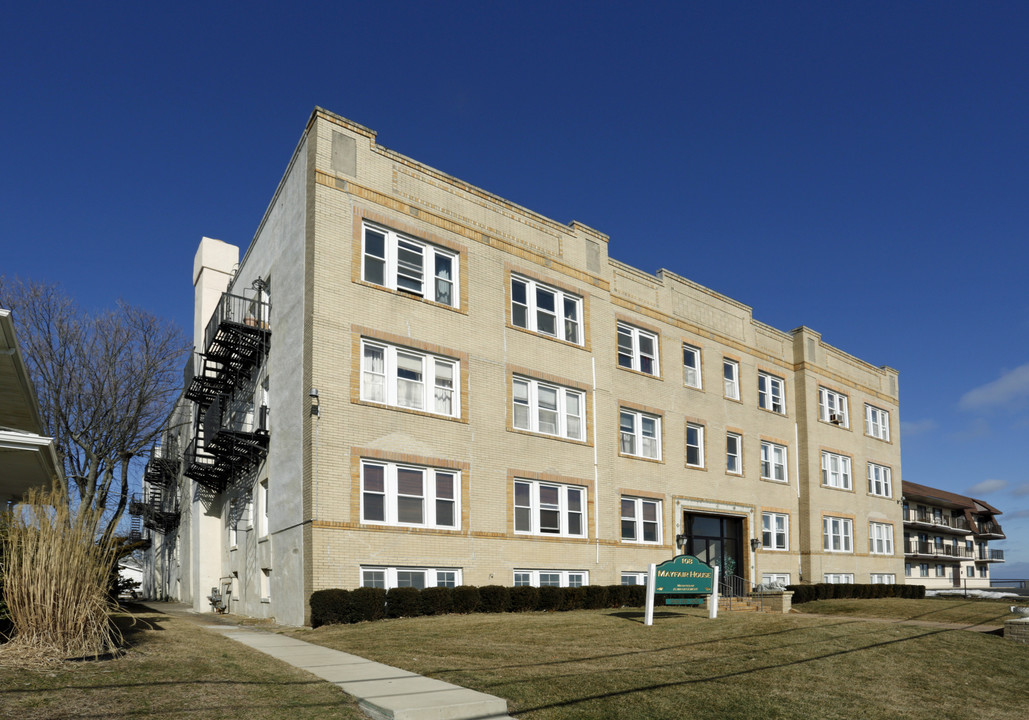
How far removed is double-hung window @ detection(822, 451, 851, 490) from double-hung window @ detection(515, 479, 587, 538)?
17.7 m

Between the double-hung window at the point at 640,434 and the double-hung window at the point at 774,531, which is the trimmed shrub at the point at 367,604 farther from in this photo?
the double-hung window at the point at 774,531

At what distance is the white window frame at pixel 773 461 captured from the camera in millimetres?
36844

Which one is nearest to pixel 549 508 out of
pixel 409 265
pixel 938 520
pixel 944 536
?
pixel 409 265

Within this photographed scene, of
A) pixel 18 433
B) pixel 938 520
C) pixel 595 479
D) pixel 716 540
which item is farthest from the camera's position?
pixel 938 520

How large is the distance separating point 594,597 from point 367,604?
7626 millimetres

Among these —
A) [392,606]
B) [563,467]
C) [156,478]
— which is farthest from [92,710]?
[156,478]

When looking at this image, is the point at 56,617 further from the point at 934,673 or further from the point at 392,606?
the point at 934,673

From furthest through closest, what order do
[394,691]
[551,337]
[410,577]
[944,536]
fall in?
[944,536], [551,337], [410,577], [394,691]

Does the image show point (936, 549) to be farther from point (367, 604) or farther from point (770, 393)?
point (367, 604)

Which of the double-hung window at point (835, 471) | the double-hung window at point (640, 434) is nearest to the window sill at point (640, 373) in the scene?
the double-hung window at point (640, 434)

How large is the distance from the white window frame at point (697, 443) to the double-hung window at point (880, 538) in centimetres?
1560

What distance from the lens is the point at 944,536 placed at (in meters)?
83.5

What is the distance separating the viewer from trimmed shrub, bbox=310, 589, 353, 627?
1947cm

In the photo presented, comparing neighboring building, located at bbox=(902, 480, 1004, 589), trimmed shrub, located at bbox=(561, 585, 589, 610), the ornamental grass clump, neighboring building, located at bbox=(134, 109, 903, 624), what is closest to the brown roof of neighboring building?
neighboring building, located at bbox=(902, 480, 1004, 589)
